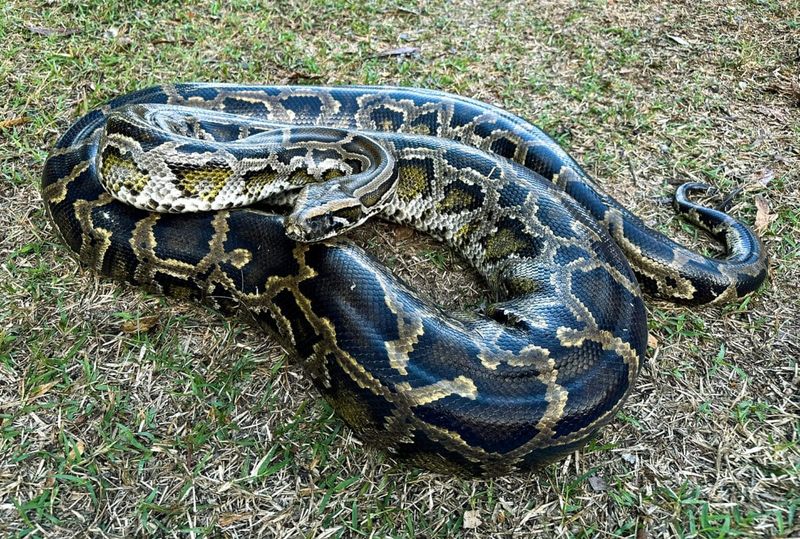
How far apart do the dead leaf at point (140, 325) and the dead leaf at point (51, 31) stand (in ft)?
18.9

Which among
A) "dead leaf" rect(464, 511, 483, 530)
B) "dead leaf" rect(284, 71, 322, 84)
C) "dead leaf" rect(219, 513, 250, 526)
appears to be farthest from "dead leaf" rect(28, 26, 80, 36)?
"dead leaf" rect(464, 511, 483, 530)

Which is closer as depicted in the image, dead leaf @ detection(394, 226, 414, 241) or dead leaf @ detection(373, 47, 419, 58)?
dead leaf @ detection(394, 226, 414, 241)

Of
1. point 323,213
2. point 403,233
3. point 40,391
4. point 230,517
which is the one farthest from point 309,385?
point 403,233

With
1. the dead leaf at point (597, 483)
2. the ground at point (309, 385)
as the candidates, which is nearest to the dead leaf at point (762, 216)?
the ground at point (309, 385)

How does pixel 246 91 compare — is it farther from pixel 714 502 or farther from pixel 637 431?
pixel 714 502

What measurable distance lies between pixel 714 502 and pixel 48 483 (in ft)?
16.1

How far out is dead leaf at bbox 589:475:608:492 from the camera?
439 centimetres

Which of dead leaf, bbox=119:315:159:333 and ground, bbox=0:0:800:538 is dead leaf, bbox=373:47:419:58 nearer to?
ground, bbox=0:0:800:538

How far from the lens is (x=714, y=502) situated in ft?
14.0

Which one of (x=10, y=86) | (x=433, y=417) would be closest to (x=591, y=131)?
(x=433, y=417)

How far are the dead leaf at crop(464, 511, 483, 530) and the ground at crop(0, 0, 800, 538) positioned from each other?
12 mm

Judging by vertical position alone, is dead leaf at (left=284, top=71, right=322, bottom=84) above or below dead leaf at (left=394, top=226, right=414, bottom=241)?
above

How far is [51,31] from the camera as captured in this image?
854cm

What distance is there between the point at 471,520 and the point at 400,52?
286 inches
